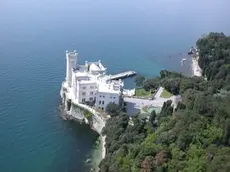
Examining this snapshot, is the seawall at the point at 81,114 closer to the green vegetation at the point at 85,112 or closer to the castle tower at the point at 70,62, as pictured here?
the green vegetation at the point at 85,112

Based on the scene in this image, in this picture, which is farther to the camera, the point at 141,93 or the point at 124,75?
the point at 124,75

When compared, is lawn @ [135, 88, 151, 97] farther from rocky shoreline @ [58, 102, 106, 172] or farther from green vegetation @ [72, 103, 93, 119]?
rocky shoreline @ [58, 102, 106, 172]

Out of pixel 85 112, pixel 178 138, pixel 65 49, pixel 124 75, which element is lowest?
pixel 85 112

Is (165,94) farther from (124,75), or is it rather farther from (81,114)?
Answer: (81,114)

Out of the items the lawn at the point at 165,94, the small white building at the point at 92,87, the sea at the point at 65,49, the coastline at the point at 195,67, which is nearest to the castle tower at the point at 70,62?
the small white building at the point at 92,87

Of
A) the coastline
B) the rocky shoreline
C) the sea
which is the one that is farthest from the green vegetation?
the coastline

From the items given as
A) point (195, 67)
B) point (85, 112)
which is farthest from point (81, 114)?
point (195, 67)

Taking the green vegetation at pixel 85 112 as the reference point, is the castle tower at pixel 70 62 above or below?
above

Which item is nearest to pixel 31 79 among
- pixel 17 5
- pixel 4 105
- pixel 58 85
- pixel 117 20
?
pixel 58 85
